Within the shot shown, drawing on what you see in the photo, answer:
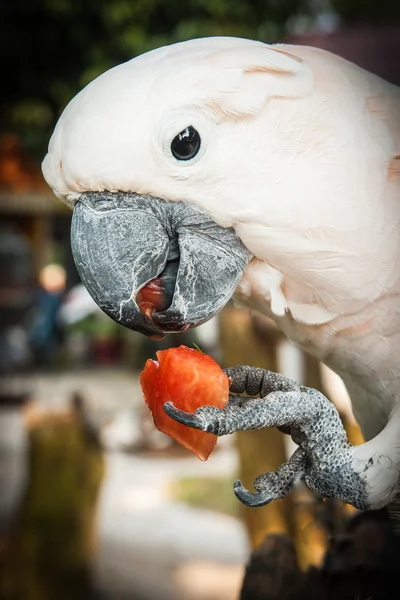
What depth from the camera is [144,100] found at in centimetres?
82

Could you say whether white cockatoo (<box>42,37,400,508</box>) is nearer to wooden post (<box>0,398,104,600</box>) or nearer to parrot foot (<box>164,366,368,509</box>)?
parrot foot (<box>164,366,368,509</box>)

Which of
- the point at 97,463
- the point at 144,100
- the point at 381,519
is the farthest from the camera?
the point at 97,463

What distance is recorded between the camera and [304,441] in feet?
2.92

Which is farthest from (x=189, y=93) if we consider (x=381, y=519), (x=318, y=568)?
(x=318, y=568)

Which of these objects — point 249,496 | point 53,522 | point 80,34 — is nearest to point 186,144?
point 249,496

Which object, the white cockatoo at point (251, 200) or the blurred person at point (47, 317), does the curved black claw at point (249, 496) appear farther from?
the blurred person at point (47, 317)

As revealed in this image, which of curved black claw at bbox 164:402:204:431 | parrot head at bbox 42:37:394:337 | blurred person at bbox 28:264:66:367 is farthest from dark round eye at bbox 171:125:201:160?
blurred person at bbox 28:264:66:367

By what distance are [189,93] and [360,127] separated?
0.23 meters

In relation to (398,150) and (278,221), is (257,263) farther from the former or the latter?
(398,150)

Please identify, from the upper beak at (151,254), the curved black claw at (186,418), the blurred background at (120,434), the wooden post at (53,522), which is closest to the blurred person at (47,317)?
the blurred background at (120,434)

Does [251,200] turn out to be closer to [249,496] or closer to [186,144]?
Result: [186,144]

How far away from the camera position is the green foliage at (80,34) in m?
3.25

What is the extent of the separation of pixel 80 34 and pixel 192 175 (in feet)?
10.1

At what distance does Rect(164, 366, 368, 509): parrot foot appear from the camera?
0.83 m
